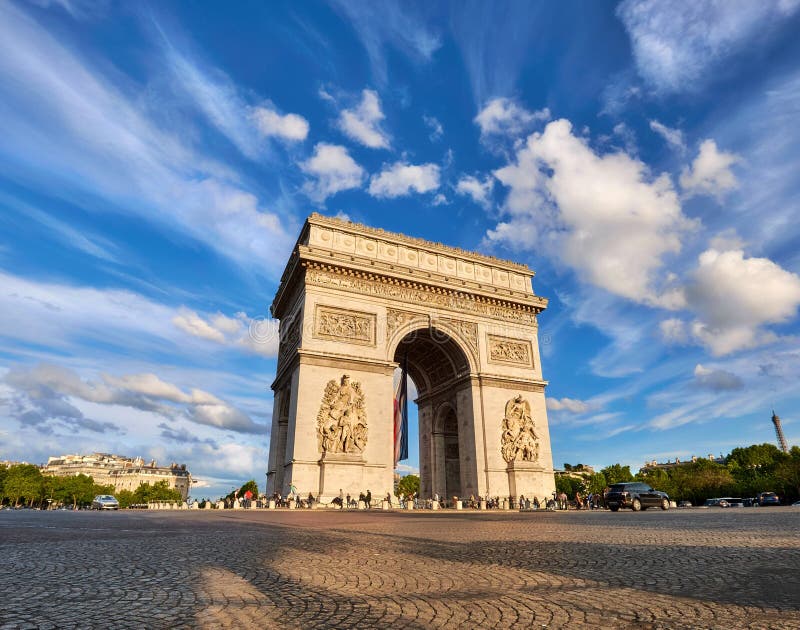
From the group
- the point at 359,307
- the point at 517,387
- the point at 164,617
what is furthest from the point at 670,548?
the point at 517,387

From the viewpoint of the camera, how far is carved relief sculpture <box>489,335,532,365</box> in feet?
95.3

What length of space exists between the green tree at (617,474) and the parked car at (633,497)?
201 feet

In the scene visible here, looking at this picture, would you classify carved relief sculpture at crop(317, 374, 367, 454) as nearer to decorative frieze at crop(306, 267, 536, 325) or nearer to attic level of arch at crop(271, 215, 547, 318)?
decorative frieze at crop(306, 267, 536, 325)

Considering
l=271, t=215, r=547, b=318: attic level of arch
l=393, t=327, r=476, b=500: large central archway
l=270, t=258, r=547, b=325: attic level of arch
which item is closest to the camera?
l=270, t=258, r=547, b=325: attic level of arch

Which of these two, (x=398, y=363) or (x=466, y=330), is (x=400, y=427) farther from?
(x=466, y=330)

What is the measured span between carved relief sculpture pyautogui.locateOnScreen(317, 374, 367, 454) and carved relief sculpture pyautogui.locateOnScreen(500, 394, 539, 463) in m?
8.18

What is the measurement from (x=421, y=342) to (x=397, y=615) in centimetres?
2774

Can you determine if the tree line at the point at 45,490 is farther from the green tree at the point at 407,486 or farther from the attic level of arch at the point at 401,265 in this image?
the attic level of arch at the point at 401,265

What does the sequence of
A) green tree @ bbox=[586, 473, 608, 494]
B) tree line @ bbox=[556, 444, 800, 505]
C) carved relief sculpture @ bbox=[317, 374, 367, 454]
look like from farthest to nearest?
green tree @ bbox=[586, 473, 608, 494] → tree line @ bbox=[556, 444, 800, 505] → carved relief sculpture @ bbox=[317, 374, 367, 454]

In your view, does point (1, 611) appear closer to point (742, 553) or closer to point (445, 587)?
point (445, 587)

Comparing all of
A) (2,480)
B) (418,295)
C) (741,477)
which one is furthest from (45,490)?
(741,477)

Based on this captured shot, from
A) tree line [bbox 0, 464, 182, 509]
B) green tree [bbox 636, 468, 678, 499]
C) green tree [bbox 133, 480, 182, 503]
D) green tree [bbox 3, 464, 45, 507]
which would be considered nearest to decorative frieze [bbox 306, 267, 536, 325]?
green tree [bbox 636, 468, 678, 499]

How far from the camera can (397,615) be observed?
9.16 feet

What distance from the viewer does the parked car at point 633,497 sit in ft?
70.4
